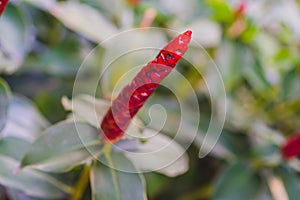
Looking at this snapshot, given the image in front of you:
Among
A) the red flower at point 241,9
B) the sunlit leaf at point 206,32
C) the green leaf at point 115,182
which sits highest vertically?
the red flower at point 241,9

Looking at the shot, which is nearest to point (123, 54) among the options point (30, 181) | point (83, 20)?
point (83, 20)

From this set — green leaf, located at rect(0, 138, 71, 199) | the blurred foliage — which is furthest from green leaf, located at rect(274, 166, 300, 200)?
green leaf, located at rect(0, 138, 71, 199)

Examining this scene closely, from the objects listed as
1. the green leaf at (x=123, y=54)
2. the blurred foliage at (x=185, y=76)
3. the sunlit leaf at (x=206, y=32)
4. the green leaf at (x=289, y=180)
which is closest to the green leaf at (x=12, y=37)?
the blurred foliage at (x=185, y=76)

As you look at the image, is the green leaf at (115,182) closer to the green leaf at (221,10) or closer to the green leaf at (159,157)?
the green leaf at (159,157)

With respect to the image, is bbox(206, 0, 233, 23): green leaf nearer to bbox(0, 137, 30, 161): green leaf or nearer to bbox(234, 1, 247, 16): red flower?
→ bbox(234, 1, 247, 16): red flower

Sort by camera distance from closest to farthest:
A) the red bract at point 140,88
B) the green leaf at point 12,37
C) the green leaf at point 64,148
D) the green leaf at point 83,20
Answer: the red bract at point 140,88 < the green leaf at point 64,148 < the green leaf at point 12,37 < the green leaf at point 83,20

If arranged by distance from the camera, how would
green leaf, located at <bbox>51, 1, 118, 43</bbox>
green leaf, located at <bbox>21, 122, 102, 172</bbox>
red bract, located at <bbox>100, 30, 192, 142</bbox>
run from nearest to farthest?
red bract, located at <bbox>100, 30, 192, 142</bbox> < green leaf, located at <bbox>21, 122, 102, 172</bbox> < green leaf, located at <bbox>51, 1, 118, 43</bbox>
